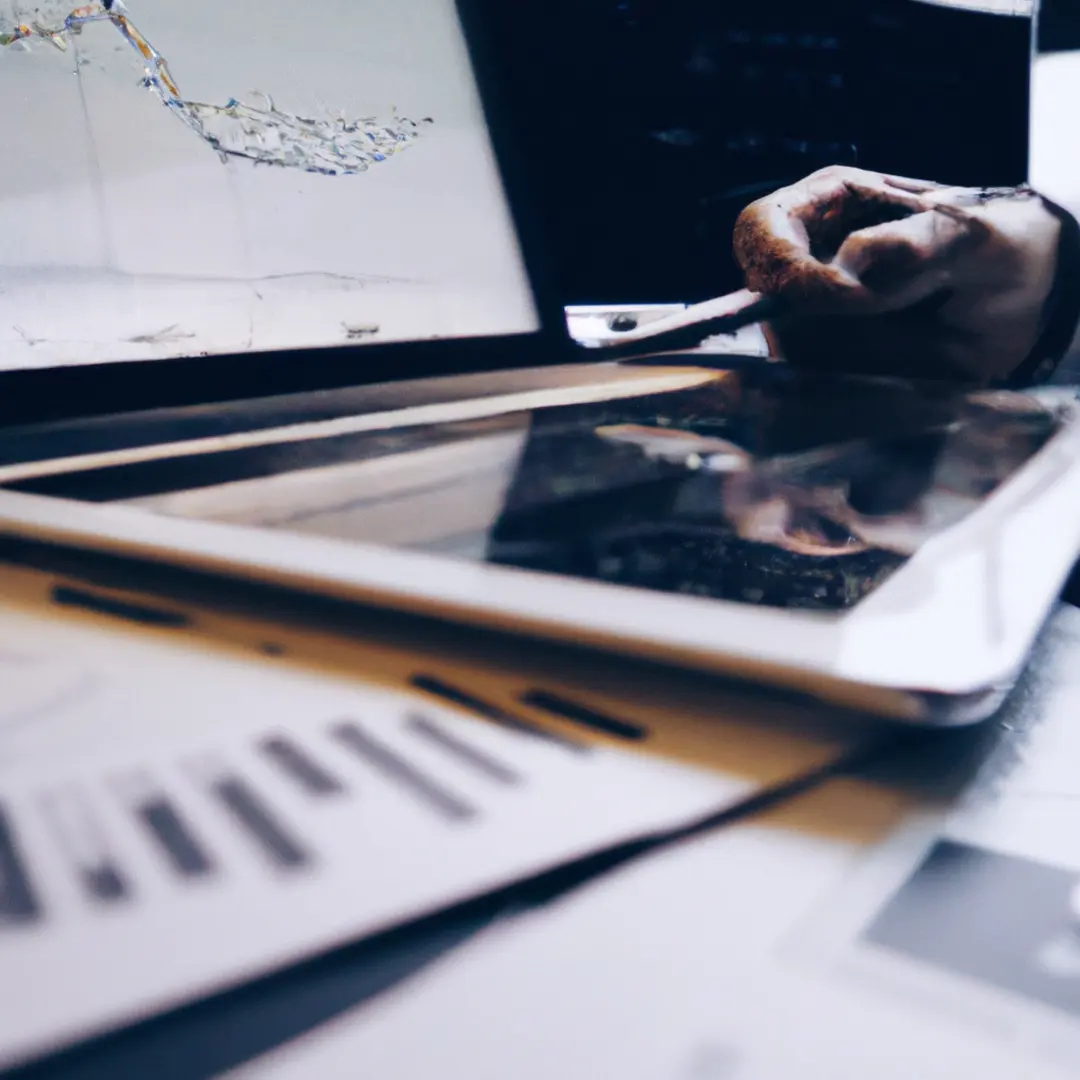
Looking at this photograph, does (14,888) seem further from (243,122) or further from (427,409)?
(243,122)

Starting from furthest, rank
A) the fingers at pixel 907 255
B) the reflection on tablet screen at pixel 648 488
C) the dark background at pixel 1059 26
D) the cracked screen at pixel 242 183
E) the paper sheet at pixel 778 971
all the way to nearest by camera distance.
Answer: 1. the dark background at pixel 1059 26
2. the fingers at pixel 907 255
3. the cracked screen at pixel 242 183
4. the reflection on tablet screen at pixel 648 488
5. the paper sheet at pixel 778 971

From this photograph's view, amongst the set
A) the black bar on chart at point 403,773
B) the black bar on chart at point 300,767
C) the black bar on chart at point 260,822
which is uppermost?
the black bar on chart at point 260,822

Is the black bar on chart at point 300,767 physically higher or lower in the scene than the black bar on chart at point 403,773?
higher

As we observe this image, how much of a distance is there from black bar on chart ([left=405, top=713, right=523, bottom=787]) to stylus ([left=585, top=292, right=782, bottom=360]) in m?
0.60

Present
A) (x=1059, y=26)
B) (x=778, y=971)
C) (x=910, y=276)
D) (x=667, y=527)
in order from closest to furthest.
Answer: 1. (x=778, y=971)
2. (x=667, y=527)
3. (x=910, y=276)
4. (x=1059, y=26)

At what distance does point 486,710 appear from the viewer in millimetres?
201

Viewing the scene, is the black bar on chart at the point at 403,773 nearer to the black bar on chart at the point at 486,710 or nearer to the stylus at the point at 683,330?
the black bar on chart at the point at 486,710

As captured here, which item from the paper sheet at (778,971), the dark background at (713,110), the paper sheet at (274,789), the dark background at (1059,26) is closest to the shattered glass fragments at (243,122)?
the dark background at (713,110)

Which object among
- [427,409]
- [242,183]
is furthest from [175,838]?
[242,183]

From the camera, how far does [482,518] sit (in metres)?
0.31

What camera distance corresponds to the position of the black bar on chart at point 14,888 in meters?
0.14

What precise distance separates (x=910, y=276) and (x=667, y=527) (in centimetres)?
45

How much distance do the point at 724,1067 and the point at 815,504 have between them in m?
0.24

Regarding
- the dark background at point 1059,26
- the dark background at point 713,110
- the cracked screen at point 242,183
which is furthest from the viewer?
the dark background at point 1059,26
